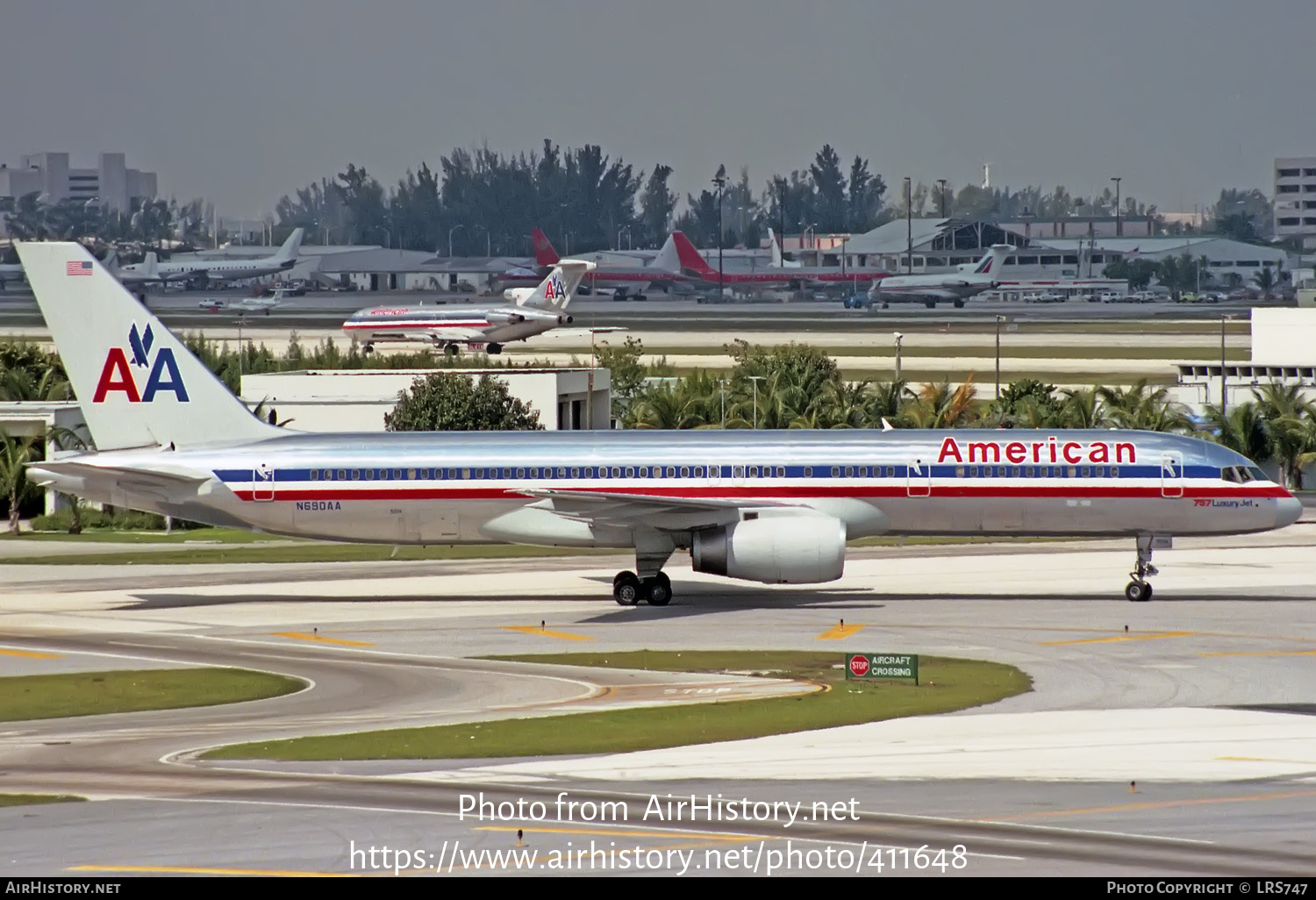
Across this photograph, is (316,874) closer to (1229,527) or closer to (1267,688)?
(1267,688)

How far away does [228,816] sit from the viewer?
21.2 metres

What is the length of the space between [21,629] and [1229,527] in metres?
31.4

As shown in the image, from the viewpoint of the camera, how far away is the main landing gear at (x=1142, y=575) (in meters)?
43.7

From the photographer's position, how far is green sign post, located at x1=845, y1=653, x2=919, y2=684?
32.8m

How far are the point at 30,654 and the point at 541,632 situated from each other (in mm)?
11722

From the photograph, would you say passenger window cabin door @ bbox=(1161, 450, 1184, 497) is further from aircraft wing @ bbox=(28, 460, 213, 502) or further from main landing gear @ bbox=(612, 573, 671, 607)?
aircraft wing @ bbox=(28, 460, 213, 502)

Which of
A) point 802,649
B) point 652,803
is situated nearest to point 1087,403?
point 802,649

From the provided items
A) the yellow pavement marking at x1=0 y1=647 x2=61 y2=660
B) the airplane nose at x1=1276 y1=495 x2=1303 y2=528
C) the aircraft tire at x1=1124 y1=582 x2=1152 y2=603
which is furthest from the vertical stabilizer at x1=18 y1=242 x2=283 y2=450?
→ the airplane nose at x1=1276 y1=495 x2=1303 y2=528

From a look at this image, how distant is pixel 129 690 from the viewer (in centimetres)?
3278

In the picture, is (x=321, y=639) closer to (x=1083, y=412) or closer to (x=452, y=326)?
(x=1083, y=412)

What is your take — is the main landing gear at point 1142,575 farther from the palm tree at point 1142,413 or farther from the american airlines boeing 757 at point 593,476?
the palm tree at point 1142,413

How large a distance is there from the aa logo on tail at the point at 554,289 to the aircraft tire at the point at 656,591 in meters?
100.0

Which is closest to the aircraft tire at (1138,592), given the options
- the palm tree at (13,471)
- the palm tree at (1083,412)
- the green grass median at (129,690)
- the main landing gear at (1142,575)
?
the main landing gear at (1142,575)

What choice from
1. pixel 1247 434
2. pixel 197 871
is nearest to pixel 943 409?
pixel 1247 434
